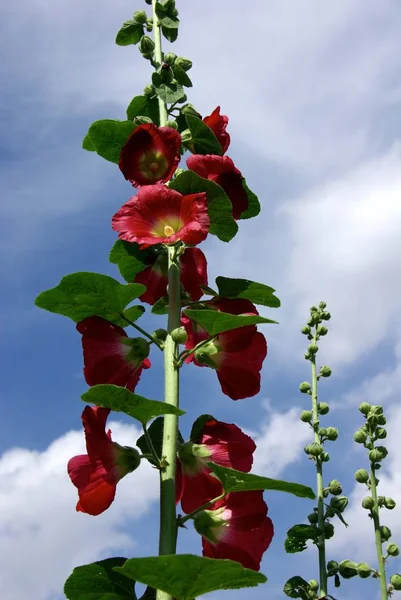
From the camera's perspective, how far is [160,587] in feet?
5.72

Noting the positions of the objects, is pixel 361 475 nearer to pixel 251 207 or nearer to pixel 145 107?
pixel 251 207

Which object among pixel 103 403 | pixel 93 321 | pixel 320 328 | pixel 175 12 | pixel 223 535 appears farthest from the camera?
pixel 320 328

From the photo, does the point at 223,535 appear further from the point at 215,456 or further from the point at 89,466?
the point at 89,466

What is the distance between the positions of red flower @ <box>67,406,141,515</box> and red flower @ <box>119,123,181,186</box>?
3.27 ft

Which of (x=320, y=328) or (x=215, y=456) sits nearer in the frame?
(x=215, y=456)

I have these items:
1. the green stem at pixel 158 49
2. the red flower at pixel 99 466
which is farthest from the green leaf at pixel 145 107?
the red flower at pixel 99 466

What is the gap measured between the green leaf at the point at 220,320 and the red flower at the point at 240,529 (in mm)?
556

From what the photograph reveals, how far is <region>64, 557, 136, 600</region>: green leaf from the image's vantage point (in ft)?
6.81

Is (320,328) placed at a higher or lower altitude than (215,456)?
higher

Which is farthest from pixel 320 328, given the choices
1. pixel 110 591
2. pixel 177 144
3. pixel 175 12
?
pixel 110 591

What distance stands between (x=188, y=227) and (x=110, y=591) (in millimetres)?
1213

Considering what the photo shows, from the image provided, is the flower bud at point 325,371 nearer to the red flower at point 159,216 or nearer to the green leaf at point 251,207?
the green leaf at point 251,207

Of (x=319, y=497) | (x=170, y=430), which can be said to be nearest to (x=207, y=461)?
(x=170, y=430)

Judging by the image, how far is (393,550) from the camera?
4.98m
